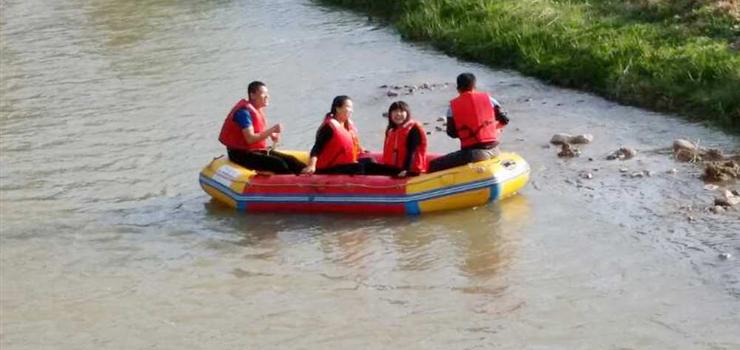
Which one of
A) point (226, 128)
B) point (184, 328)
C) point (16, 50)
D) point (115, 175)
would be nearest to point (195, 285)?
point (184, 328)

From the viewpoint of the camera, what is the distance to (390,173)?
33.7 feet

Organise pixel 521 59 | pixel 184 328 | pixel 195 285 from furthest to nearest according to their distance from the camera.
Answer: pixel 521 59, pixel 195 285, pixel 184 328

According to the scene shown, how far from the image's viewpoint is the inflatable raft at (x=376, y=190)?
32.3 ft

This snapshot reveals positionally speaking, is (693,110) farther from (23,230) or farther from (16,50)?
(16,50)

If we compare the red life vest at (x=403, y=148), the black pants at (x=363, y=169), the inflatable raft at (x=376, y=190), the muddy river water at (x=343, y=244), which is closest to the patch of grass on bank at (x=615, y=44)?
the muddy river water at (x=343, y=244)

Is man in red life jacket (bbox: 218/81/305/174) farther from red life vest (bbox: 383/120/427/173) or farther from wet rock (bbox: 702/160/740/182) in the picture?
wet rock (bbox: 702/160/740/182)

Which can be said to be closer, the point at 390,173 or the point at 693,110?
the point at 390,173

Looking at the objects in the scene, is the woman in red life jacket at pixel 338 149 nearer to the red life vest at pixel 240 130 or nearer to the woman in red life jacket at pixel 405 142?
the woman in red life jacket at pixel 405 142

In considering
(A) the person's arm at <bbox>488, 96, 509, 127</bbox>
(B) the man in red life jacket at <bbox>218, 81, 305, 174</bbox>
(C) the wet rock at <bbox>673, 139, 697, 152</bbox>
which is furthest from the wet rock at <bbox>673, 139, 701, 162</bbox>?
(B) the man in red life jacket at <bbox>218, 81, 305, 174</bbox>

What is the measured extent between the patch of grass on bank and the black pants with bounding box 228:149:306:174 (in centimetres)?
436

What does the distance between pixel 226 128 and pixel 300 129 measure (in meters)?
2.71

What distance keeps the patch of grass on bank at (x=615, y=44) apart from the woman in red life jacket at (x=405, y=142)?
3573 mm

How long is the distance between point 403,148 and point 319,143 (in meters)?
0.74

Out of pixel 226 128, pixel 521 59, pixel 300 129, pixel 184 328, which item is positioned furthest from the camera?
pixel 521 59
